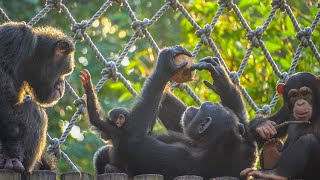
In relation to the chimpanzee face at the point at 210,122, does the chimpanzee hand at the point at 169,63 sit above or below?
above

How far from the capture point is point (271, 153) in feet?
21.8

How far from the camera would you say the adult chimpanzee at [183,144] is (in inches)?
261

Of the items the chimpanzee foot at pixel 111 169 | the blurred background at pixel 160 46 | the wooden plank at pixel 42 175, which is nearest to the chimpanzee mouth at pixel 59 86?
the chimpanzee foot at pixel 111 169

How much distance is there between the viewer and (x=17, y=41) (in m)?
7.06

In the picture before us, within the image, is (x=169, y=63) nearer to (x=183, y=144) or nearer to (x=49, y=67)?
(x=183, y=144)

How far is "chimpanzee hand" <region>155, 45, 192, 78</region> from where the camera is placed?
675cm

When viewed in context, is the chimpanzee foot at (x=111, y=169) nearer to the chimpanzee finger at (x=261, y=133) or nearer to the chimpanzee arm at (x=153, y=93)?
the chimpanzee arm at (x=153, y=93)

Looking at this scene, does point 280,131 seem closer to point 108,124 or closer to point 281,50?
point 108,124

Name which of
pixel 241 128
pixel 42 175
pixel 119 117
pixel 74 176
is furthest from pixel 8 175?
pixel 241 128

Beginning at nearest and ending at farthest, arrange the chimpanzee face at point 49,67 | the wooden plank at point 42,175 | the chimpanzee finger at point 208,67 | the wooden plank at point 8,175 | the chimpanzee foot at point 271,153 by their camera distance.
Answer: the wooden plank at point 8,175 → the wooden plank at point 42,175 → the chimpanzee foot at point 271,153 → the chimpanzee finger at point 208,67 → the chimpanzee face at point 49,67

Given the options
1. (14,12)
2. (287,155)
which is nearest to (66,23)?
(14,12)

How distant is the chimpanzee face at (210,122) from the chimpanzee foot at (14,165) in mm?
1100

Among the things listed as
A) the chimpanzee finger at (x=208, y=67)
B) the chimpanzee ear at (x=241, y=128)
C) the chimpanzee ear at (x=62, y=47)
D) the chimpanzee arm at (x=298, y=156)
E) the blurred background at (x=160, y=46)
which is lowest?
the chimpanzee arm at (x=298, y=156)

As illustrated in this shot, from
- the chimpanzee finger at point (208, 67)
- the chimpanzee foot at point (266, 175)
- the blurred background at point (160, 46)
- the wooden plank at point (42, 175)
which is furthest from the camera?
the blurred background at point (160, 46)
